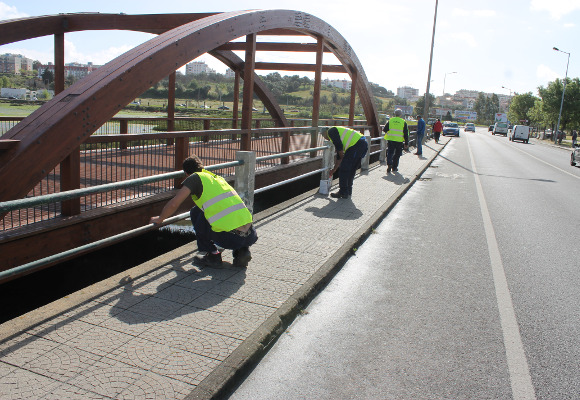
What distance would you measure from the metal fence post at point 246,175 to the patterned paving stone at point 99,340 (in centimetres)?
315

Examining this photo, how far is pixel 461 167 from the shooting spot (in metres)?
17.9

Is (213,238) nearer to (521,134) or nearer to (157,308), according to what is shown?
(157,308)

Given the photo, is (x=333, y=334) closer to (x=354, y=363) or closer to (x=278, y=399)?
(x=354, y=363)

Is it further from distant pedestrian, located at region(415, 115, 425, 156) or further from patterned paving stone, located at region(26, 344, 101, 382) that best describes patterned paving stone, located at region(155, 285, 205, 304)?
distant pedestrian, located at region(415, 115, 425, 156)

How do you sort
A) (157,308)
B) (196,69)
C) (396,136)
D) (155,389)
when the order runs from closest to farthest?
(155,389)
(157,308)
(396,136)
(196,69)

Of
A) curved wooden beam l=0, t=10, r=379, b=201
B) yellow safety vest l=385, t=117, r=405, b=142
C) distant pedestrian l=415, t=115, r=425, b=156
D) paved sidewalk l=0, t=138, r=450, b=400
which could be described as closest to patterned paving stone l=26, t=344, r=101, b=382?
paved sidewalk l=0, t=138, r=450, b=400

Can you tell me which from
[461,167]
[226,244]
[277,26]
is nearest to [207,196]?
[226,244]

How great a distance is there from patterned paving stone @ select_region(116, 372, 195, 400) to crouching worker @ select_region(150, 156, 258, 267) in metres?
1.92

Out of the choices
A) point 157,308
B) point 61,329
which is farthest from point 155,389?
point 157,308

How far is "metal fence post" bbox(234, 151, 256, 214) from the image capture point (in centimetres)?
616

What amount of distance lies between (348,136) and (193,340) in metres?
6.45

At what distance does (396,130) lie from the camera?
13758mm

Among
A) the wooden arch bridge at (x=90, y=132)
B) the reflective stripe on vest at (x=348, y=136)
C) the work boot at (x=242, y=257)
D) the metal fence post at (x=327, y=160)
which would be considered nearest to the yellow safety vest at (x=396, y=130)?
the metal fence post at (x=327, y=160)

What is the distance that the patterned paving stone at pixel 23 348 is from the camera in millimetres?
2904
